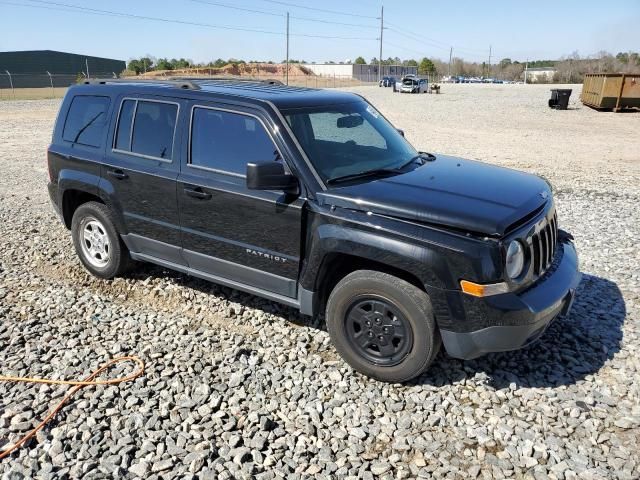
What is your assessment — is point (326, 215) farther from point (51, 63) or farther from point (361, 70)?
point (361, 70)

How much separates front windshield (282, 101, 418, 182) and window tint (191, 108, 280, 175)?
26 cm

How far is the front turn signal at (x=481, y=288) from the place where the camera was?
128 inches

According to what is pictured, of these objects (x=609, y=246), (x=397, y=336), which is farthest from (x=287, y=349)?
(x=609, y=246)

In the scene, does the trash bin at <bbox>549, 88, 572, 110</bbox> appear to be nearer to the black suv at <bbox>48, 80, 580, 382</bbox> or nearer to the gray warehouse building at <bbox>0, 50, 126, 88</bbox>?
the black suv at <bbox>48, 80, 580, 382</bbox>

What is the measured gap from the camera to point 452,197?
11.8 feet

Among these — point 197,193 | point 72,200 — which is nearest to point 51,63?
point 72,200

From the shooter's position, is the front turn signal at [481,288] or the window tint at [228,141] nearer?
the front turn signal at [481,288]

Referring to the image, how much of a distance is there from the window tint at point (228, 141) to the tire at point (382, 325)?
1.20 meters

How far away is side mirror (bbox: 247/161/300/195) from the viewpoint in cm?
363

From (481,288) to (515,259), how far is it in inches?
13.7

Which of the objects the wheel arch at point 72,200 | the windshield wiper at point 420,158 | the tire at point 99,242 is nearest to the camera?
the windshield wiper at point 420,158

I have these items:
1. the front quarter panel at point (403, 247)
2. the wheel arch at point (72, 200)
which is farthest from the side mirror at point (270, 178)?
the wheel arch at point (72, 200)

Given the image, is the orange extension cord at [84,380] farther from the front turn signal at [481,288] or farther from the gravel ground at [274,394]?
the front turn signal at [481,288]

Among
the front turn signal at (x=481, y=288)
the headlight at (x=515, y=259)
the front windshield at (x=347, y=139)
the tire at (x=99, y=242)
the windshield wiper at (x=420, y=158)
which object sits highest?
the front windshield at (x=347, y=139)
